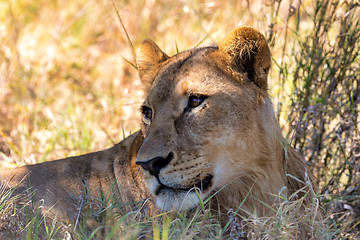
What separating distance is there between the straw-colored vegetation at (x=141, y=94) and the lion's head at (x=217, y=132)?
17 centimetres

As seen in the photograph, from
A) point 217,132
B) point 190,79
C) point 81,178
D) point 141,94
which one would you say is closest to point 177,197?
point 217,132

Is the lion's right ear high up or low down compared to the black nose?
up

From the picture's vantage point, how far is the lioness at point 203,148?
2.59m

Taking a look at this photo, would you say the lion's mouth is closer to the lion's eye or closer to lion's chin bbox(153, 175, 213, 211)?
lion's chin bbox(153, 175, 213, 211)

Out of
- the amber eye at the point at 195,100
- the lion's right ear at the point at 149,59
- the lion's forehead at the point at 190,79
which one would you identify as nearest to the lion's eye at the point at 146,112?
the lion's forehead at the point at 190,79

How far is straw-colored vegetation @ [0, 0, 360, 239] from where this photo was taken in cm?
254

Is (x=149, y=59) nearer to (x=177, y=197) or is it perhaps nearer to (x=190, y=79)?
(x=190, y=79)

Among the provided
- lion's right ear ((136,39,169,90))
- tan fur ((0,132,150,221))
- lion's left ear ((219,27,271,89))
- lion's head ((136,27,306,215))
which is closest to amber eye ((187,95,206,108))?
lion's head ((136,27,306,215))

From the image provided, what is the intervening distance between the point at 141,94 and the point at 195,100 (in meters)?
Result: 1.17

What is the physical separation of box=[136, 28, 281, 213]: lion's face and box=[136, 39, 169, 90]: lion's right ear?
1.20ft

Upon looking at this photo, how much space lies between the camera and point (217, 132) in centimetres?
268

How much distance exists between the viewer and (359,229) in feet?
11.8

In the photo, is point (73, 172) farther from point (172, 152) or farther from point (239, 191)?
point (239, 191)

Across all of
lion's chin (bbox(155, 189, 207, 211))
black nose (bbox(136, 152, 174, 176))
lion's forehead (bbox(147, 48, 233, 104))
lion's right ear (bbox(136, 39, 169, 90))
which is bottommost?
lion's chin (bbox(155, 189, 207, 211))
